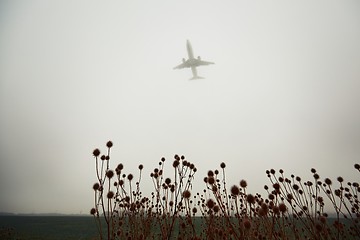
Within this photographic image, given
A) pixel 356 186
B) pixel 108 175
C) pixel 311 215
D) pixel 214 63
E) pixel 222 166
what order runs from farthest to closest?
pixel 214 63 → pixel 356 186 → pixel 222 166 → pixel 311 215 → pixel 108 175

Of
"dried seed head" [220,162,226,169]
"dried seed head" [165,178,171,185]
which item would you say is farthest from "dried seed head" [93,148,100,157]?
"dried seed head" [220,162,226,169]

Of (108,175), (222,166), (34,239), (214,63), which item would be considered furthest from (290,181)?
(214,63)

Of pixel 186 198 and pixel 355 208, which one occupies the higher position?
pixel 186 198

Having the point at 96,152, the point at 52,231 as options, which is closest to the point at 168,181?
the point at 96,152

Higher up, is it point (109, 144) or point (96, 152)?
point (109, 144)

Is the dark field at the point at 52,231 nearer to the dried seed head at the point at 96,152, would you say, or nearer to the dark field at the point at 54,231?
the dark field at the point at 54,231

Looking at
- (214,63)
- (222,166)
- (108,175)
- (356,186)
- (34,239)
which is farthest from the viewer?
(214,63)

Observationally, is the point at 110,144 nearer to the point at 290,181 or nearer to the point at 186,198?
the point at 186,198

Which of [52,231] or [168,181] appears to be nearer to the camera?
[168,181]

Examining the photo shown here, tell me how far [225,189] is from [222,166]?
0.68 metres

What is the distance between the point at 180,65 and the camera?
4022cm

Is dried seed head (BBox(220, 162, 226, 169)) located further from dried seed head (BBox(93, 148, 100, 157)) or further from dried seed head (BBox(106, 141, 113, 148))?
dried seed head (BBox(93, 148, 100, 157))

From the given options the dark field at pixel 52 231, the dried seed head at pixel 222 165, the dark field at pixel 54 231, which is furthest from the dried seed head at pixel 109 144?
the dark field at pixel 52 231

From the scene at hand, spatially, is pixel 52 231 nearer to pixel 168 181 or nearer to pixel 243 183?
pixel 168 181
